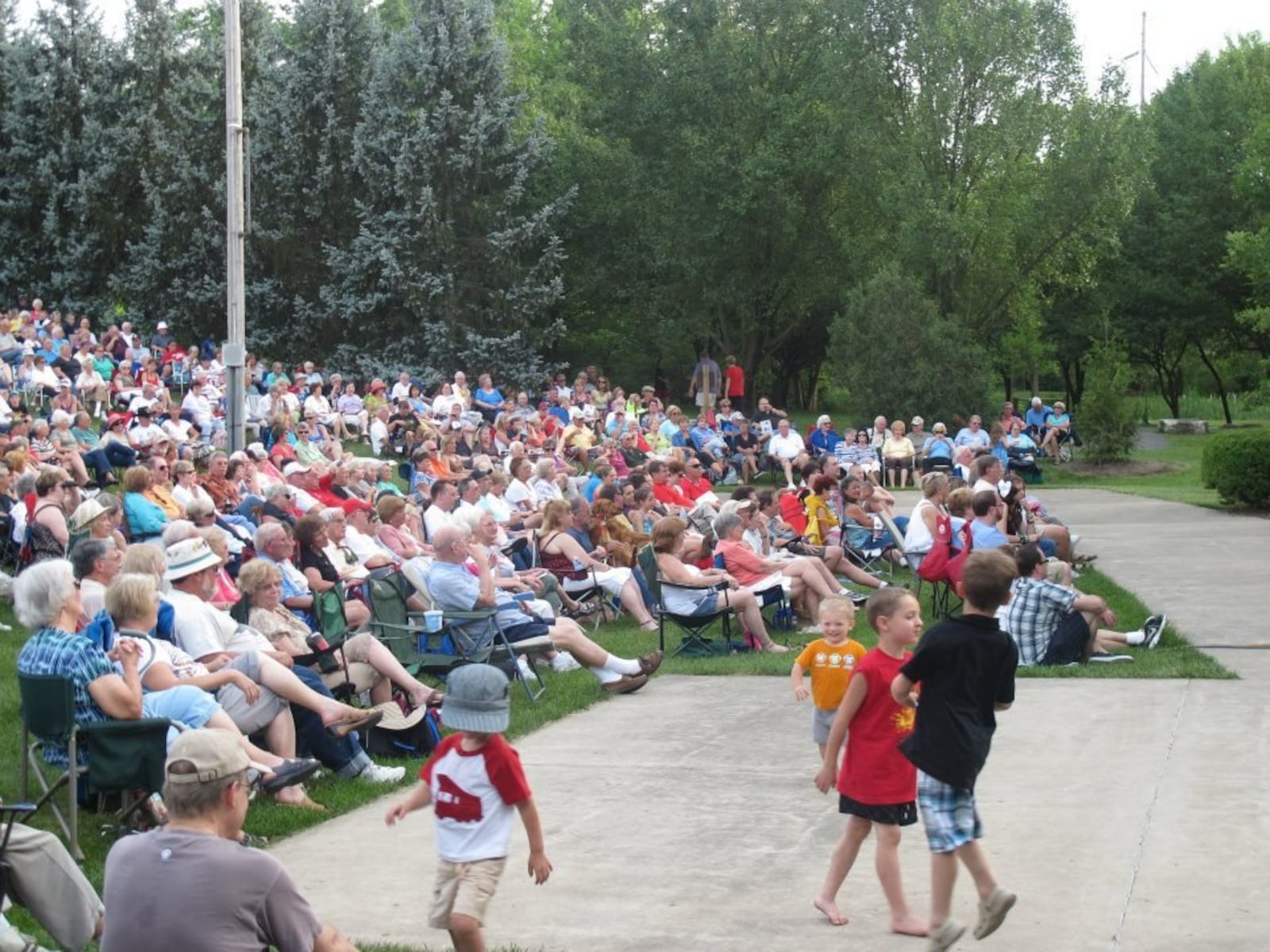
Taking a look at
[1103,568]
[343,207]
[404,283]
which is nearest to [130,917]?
[1103,568]

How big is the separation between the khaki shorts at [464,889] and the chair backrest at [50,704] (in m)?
2.45

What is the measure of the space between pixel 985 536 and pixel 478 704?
345 inches

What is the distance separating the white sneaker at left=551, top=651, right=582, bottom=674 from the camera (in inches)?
481

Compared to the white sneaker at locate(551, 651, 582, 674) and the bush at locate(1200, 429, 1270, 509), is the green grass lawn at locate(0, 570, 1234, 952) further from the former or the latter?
the bush at locate(1200, 429, 1270, 509)

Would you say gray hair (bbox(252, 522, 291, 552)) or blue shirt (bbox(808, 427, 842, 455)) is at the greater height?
gray hair (bbox(252, 522, 291, 552))

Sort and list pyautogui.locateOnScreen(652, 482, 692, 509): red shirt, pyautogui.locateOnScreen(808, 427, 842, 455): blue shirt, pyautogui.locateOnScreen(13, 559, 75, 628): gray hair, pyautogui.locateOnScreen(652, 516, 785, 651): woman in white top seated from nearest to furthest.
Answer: pyautogui.locateOnScreen(13, 559, 75, 628): gray hair, pyautogui.locateOnScreen(652, 516, 785, 651): woman in white top seated, pyautogui.locateOnScreen(652, 482, 692, 509): red shirt, pyautogui.locateOnScreen(808, 427, 842, 455): blue shirt

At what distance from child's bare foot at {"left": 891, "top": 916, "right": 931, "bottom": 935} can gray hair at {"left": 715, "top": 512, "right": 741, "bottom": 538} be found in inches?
302

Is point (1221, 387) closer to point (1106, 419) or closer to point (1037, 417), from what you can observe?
point (1037, 417)

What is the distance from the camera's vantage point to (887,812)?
6258 millimetres

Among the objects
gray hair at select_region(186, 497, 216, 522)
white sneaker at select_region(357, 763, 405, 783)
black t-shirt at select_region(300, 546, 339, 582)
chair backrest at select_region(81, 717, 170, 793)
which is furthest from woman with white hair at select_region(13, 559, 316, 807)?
gray hair at select_region(186, 497, 216, 522)

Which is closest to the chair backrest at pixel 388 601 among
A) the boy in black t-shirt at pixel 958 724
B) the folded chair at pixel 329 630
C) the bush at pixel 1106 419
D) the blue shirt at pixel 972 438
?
the folded chair at pixel 329 630

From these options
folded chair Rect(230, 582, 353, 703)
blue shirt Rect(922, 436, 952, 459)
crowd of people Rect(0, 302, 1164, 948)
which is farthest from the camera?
blue shirt Rect(922, 436, 952, 459)

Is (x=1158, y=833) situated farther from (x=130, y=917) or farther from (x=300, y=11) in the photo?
(x=300, y=11)

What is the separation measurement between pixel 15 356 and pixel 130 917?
25308 mm
